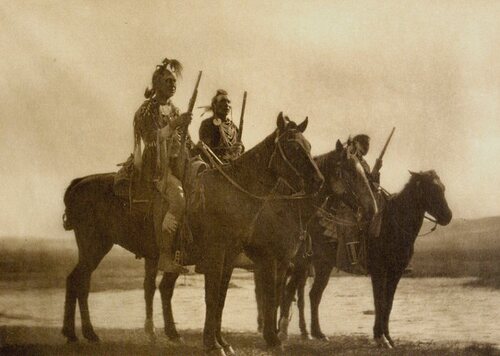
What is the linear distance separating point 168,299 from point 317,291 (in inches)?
50.3

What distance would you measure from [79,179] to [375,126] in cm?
245

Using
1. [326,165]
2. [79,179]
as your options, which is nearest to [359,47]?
[326,165]

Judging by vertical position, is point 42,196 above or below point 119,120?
below

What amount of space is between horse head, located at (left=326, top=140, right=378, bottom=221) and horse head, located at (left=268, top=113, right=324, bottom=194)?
27.8 inches

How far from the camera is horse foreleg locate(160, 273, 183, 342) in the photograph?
5.62m

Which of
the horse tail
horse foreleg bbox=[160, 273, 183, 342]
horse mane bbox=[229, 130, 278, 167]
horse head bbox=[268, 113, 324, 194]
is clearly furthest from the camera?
the horse tail

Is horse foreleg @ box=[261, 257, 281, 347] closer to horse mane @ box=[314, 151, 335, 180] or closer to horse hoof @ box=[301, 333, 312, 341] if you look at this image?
horse hoof @ box=[301, 333, 312, 341]

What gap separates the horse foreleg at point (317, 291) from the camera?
598cm

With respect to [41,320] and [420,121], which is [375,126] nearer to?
[420,121]

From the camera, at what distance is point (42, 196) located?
589 centimetres

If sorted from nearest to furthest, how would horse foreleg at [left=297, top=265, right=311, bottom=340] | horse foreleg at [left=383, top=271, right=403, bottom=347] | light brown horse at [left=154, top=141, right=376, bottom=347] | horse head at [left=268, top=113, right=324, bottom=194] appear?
1. horse head at [left=268, top=113, right=324, bottom=194]
2. light brown horse at [left=154, top=141, right=376, bottom=347]
3. horse foreleg at [left=383, top=271, right=403, bottom=347]
4. horse foreleg at [left=297, top=265, right=311, bottom=340]

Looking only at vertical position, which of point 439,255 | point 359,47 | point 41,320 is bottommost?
point 41,320

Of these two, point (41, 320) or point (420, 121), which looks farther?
point (420, 121)

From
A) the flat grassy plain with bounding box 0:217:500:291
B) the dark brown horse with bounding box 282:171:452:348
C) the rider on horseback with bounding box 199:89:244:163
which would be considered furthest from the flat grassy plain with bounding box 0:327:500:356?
the rider on horseback with bounding box 199:89:244:163
